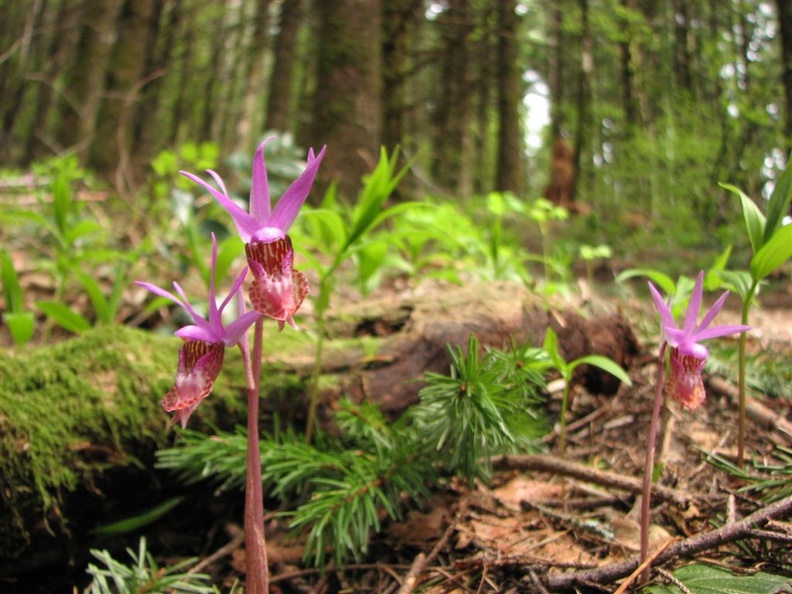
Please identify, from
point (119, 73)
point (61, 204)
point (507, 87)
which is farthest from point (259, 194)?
point (507, 87)

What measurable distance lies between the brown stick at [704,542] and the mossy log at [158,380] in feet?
2.12

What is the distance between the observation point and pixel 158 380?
1.95 m

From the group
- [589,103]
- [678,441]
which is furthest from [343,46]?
[589,103]

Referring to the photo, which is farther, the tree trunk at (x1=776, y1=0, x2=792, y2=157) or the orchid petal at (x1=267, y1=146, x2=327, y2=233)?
the tree trunk at (x1=776, y1=0, x2=792, y2=157)

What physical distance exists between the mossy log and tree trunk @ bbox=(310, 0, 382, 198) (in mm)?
3144

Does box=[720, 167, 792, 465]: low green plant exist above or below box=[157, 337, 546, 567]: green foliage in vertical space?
above

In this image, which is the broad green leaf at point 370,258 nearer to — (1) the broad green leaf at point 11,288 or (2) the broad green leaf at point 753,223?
(2) the broad green leaf at point 753,223

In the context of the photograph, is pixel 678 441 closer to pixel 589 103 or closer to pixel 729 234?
pixel 729 234

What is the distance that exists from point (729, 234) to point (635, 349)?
3.22 meters

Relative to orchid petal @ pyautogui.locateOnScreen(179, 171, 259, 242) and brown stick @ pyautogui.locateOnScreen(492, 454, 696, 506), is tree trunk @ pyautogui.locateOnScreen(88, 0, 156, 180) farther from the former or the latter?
orchid petal @ pyautogui.locateOnScreen(179, 171, 259, 242)

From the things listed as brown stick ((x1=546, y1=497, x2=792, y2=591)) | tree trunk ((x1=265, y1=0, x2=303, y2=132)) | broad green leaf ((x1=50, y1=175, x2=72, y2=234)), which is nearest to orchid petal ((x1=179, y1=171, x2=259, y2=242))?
brown stick ((x1=546, y1=497, x2=792, y2=591))

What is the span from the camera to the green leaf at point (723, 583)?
107 centimetres

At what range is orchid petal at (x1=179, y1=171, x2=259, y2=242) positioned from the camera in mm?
950

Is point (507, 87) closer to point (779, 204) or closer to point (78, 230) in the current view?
point (78, 230)
